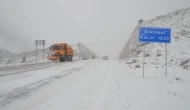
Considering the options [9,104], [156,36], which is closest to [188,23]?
[156,36]

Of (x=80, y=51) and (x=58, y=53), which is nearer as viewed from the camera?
(x=58, y=53)

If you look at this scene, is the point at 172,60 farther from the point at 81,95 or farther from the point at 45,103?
the point at 45,103

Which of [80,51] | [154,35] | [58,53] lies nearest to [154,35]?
[154,35]

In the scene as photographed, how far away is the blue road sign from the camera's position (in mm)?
12234

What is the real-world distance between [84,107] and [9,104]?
227 centimetres

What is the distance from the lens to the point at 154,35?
12273mm

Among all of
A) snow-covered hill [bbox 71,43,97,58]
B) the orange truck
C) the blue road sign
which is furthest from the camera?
snow-covered hill [bbox 71,43,97,58]

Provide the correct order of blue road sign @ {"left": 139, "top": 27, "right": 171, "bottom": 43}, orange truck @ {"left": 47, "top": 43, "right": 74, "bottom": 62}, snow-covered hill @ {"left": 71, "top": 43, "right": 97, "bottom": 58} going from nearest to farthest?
blue road sign @ {"left": 139, "top": 27, "right": 171, "bottom": 43}, orange truck @ {"left": 47, "top": 43, "right": 74, "bottom": 62}, snow-covered hill @ {"left": 71, "top": 43, "right": 97, "bottom": 58}

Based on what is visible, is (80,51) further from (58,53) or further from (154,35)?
(154,35)

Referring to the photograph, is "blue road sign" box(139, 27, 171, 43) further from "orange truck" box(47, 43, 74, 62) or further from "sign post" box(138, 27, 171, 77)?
"orange truck" box(47, 43, 74, 62)

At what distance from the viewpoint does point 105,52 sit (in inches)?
6914

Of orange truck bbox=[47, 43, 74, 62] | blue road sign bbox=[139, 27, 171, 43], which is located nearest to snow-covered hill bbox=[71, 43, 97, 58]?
orange truck bbox=[47, 43, 74, 62]

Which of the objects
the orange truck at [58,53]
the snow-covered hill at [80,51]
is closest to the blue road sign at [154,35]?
the orange truck at [58,53]

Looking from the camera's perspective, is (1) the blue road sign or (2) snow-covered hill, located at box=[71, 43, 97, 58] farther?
(2) snow-covered hill, located at box=[71, 43, 97, 58]
